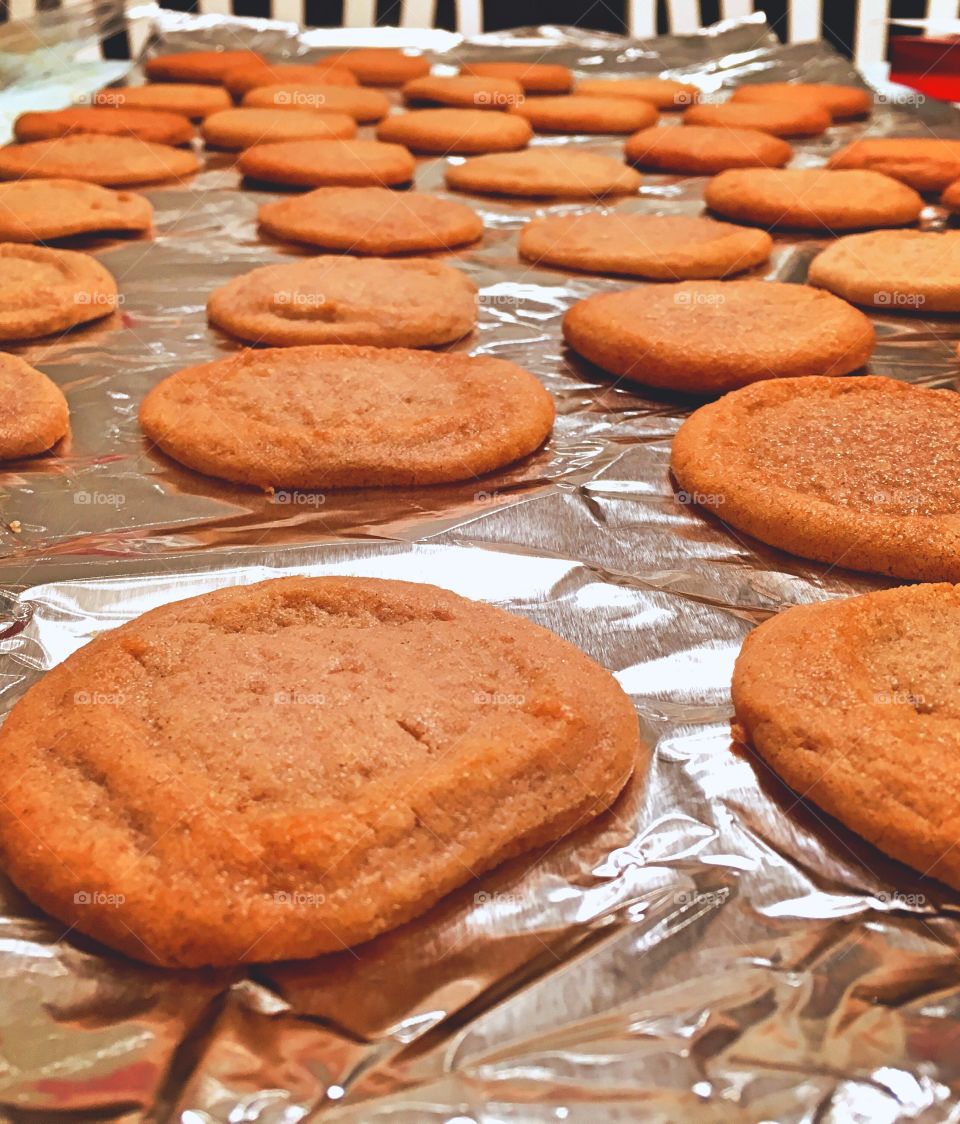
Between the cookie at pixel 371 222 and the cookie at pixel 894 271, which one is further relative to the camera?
the cookie at pixel 371 222

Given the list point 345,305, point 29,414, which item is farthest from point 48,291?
point 345,305

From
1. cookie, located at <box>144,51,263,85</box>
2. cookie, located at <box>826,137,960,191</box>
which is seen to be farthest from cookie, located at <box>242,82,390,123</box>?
cookie, located at <box>826,137,960,191</box>

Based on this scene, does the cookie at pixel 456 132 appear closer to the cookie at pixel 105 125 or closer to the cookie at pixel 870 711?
the cookie at pixel 105 125

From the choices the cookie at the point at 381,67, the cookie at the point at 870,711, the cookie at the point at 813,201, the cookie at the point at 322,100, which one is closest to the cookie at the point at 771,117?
the cookie at the point at 813,201

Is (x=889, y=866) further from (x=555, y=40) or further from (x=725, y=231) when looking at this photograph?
(x=555, y=40)

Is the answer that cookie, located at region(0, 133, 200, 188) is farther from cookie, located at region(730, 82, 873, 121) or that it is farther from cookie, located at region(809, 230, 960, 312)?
cookie, located at region(730, 82, 873, 121)

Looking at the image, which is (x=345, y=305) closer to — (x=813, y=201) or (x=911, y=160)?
(x=813, y=201)
